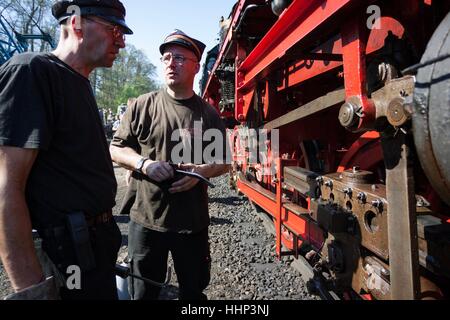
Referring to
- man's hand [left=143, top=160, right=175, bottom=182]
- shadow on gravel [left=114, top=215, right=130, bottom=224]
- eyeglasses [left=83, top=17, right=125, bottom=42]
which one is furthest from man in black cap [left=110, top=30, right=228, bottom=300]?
shadow on gravel [left=114, top=215, right=130, bottom=224]

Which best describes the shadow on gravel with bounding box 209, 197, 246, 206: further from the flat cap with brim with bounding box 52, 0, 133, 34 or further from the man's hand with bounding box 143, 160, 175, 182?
the flat cap with brim with bounding box 52, 0, 133, 34

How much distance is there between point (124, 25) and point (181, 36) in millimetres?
688

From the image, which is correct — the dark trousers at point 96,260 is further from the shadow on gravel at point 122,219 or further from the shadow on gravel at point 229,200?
the shadow on gravel at point 229,200

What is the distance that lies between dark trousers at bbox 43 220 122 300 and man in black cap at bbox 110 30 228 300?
45cm

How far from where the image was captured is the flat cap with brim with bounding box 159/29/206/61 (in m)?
2.18

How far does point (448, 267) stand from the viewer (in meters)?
1.22

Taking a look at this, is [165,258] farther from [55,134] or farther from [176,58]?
[176,58]

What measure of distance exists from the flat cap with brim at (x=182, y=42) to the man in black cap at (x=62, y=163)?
0.57 meters

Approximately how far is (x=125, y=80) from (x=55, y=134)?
54.2 metres

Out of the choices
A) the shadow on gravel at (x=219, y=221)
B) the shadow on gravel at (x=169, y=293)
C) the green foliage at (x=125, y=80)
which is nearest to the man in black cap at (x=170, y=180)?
the shadow on gravel at (x=169, y=293)

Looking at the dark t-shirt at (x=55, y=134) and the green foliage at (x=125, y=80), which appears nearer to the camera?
the dark t-shirt at (x=55, y=134)

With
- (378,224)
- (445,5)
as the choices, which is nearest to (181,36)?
(445,5)

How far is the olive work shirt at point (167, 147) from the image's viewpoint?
6.88 ft
